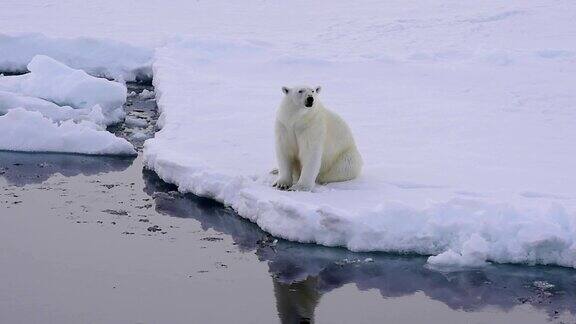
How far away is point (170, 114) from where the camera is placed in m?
10.8

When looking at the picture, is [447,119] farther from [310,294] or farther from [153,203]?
[310,294]

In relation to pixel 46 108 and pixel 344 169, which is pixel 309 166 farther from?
pixel 46 108

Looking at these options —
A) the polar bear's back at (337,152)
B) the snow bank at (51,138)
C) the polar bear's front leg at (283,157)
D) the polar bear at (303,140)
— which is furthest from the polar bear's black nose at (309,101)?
the snow bank at (51,138)

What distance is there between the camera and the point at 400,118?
11.1 meters

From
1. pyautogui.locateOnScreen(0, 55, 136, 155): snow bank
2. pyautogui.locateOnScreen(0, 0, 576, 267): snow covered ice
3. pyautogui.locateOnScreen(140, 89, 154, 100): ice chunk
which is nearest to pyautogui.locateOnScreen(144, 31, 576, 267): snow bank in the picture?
pyautogui.locateOnScreen(0, 0, 576, 267): snow covered ice

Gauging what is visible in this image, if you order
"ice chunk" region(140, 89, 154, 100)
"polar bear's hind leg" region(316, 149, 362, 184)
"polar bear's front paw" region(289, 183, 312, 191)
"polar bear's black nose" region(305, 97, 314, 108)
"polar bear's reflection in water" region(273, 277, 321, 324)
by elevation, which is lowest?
"polar bear's reflection in water" region(273, 277, 321, 324)

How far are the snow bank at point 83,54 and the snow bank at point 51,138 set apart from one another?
4.56 meters

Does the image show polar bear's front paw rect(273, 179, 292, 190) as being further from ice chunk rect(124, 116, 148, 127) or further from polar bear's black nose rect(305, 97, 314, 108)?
ice chunk rect(124, 116, 148, 127)

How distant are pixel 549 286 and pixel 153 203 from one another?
3551 mm

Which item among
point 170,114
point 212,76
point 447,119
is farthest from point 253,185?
point 212,76

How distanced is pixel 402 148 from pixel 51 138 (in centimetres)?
383

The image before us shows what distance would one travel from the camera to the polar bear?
783 centimetres

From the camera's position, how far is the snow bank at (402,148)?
7.03 metres

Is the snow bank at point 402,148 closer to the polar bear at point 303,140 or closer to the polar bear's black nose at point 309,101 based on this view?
the polar bear at point 303,140
